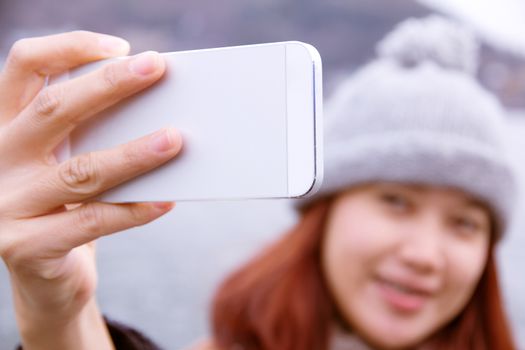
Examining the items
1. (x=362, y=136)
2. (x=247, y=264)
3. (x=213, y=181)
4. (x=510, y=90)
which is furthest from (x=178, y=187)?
(x=510, y=90)

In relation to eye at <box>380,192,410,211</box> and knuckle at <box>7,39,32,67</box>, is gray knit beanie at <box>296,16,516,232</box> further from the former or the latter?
knuckle at <box>7,39,32,67</box>

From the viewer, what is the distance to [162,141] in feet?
1.07

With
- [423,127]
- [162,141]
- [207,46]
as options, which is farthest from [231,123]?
[207,46]

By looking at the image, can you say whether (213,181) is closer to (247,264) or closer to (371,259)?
(371,259)

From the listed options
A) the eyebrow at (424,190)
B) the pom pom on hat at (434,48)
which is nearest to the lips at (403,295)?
the eyebrow at (424,190)

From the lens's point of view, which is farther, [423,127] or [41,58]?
[423,127]

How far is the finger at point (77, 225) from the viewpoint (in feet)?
1.15

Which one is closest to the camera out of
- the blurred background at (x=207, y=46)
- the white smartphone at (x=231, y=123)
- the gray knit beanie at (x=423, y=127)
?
the white smartphone at (x=231, y=123)

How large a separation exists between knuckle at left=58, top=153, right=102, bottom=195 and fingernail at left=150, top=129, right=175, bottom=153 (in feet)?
0.11

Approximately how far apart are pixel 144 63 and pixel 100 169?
0.19ft

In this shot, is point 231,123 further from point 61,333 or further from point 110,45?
point 61,333

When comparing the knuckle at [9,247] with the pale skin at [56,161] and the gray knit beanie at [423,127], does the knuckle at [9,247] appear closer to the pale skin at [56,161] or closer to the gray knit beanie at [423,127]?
the pale skin at [56,161]

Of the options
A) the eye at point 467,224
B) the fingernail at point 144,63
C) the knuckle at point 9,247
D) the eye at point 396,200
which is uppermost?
the fingernail at point 144,63

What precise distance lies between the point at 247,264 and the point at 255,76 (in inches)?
24.4
